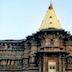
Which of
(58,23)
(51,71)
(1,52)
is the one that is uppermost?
(58,23)

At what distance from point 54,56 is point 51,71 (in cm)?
229

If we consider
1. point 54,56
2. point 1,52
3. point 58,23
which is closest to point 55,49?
point 54,56

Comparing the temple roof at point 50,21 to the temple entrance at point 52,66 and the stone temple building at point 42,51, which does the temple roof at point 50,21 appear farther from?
the temple entrance at point 52,66

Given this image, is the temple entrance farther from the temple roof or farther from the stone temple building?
the temple roof

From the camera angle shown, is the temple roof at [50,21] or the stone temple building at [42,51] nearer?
the stone temple building at [42,51]

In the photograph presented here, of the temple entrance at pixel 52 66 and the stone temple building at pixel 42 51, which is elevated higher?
the stone temple building at pixel 42 51

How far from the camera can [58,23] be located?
48.4 meters

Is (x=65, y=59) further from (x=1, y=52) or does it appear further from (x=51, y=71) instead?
(x=1, y=52)

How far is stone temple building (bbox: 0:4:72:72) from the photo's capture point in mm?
44031

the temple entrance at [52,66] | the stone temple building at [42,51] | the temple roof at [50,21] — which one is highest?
the temple roof at [50,21]

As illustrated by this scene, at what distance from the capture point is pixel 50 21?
48250mm

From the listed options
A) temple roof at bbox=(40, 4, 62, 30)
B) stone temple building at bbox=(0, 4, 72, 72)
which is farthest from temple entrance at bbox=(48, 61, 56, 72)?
temple roof at bbox=(40, 4, 62, 30)

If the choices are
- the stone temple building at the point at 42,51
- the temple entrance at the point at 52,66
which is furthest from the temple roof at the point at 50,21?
the temple entrance at the point at 52,66

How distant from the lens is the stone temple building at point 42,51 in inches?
1734
